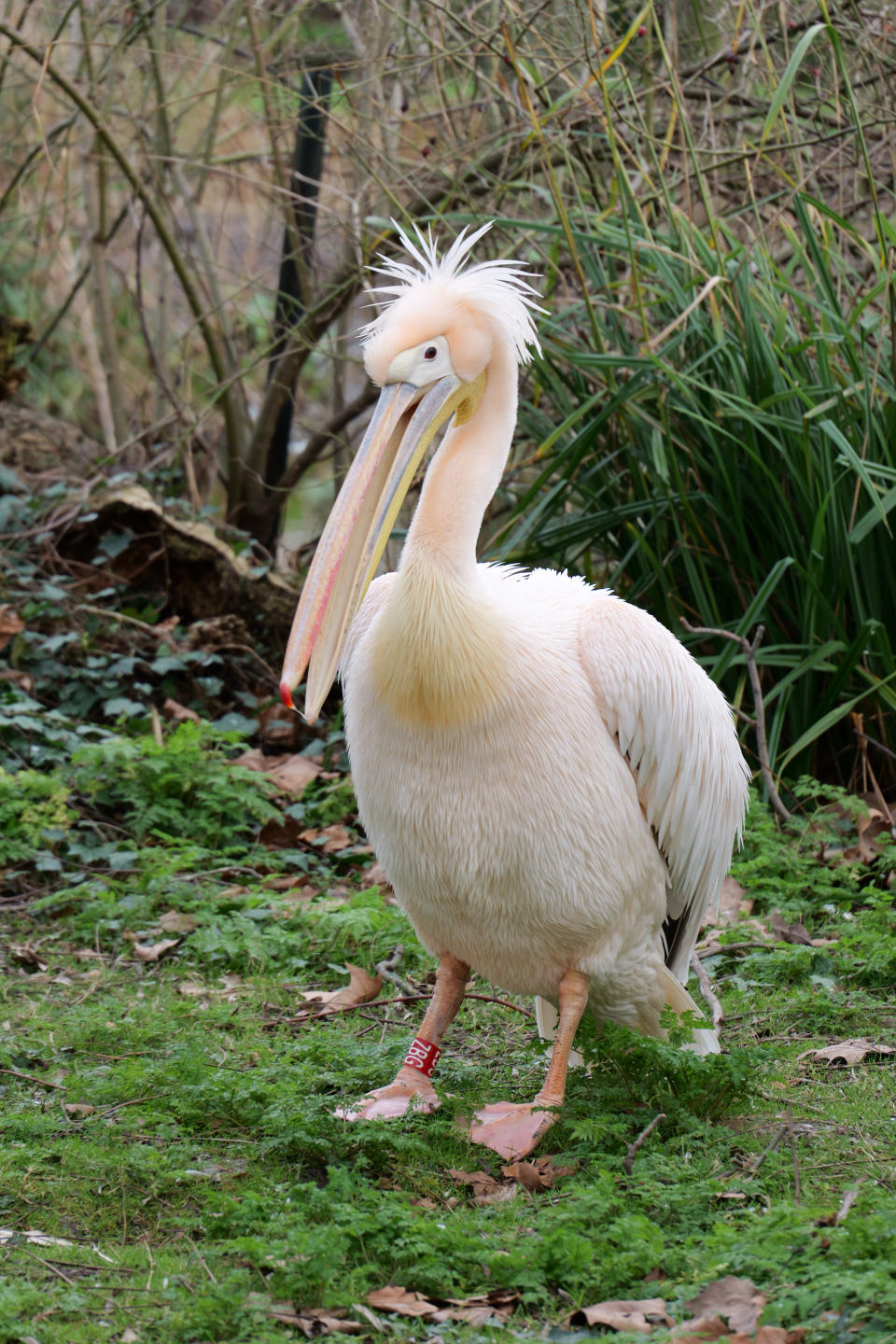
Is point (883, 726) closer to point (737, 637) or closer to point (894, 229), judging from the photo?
point (737, 637)

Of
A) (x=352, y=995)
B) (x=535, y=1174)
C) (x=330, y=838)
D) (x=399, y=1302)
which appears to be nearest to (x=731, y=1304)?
(x=399, y=1302)

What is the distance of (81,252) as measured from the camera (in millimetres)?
9344

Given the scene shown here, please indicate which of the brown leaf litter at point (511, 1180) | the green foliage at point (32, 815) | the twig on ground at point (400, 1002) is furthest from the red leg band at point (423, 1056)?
the green foliage at point (32, 815)

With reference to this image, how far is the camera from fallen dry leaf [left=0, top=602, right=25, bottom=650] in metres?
6.03

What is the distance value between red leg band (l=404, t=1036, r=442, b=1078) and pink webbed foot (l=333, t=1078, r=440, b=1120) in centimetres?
4

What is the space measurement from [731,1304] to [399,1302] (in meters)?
0.54

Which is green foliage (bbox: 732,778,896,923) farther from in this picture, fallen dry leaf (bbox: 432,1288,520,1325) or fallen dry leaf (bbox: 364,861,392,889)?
fallen dry leaf (bbox: 432,1288,520,1325)

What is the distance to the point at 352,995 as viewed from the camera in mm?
3969

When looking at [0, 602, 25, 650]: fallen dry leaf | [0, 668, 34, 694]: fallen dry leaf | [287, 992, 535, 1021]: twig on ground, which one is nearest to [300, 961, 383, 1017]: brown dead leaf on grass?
[287, 992, 535, 1021]: twig on ground

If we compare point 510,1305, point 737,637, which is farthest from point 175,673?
point 510,1305

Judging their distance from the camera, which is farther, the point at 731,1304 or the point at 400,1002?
the point at 400,1002

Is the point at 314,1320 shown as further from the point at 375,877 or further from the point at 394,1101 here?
the point at 375,877

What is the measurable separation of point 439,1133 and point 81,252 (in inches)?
314

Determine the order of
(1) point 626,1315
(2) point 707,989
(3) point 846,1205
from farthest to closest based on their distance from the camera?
1. (2) point 707,989
2. (3) point 846,1205
3. (1) point 626,1315
